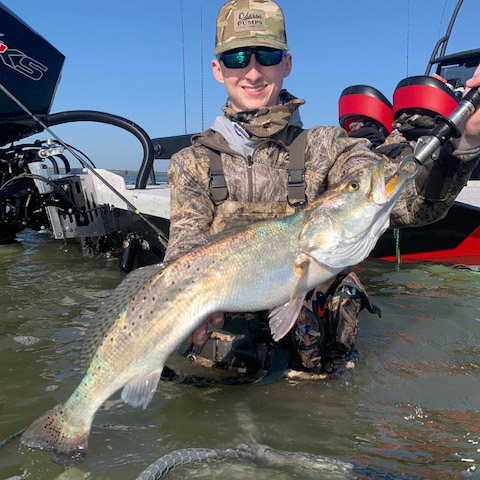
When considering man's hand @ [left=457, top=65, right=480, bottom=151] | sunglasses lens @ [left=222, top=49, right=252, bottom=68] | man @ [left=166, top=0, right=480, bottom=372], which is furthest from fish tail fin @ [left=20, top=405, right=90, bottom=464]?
man's hand @ [left=457, top=65, right=480, bottom=151]

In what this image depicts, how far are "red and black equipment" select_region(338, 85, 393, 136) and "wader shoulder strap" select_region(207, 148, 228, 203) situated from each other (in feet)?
15.5

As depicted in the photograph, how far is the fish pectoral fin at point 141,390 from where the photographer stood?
7.65 feet

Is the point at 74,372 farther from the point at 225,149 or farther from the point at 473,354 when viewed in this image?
the point at 473,354

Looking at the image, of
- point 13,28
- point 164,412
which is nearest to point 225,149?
point 164,412

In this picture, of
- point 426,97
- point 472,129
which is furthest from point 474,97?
point 426,97

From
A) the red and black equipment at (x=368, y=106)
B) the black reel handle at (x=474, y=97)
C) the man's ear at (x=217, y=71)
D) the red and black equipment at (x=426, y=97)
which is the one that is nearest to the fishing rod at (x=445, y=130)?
the black reel handle at (x=474, y=97)

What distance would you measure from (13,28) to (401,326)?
678cm

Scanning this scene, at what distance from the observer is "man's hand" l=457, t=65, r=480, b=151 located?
2471 mm

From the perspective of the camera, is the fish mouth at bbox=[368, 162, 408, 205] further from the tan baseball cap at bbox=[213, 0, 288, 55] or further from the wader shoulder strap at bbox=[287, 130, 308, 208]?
the tan baseball cap at bbox=[213, 0, 288, 55]

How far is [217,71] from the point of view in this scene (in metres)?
3.54

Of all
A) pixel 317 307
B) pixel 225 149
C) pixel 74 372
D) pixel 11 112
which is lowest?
pixel 74 372

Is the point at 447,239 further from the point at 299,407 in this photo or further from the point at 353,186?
the point at 353,186

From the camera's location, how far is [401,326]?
456cm

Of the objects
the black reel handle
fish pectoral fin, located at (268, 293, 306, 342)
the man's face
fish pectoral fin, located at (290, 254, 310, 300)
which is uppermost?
the man's face
